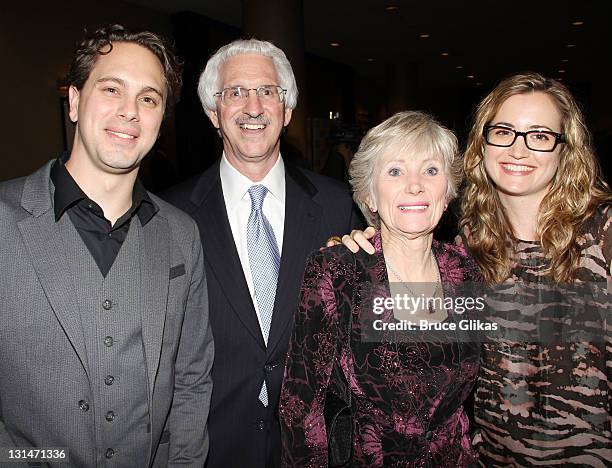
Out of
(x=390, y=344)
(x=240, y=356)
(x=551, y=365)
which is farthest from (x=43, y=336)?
(x=551, y=365)

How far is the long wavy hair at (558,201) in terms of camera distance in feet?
6.37

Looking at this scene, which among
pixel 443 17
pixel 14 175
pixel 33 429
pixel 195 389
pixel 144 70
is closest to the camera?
pixel 33 429

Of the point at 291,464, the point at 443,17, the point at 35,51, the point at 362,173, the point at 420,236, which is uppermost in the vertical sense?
the point at 443,17

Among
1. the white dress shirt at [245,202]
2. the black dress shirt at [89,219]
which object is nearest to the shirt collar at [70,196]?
the black dress shirt at [89,219]

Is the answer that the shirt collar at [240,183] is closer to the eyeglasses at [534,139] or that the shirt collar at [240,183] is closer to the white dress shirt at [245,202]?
the white dress shirt at [245,202]

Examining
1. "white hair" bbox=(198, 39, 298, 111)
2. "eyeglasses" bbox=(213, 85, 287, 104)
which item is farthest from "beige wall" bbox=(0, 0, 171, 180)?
"eyeglasses" bbox=(213, 85, 287, 104)

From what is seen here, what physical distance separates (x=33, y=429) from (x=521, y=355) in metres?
1.71

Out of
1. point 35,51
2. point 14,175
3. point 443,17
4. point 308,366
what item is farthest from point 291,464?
point 443,17

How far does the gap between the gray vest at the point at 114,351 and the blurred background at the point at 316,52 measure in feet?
2.16

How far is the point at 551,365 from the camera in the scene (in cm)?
190

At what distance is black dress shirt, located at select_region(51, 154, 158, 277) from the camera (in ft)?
5.32

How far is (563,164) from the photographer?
2.06 m

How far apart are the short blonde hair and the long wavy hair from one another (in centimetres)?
28

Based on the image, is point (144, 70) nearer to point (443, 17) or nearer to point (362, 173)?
point (362, 173)
